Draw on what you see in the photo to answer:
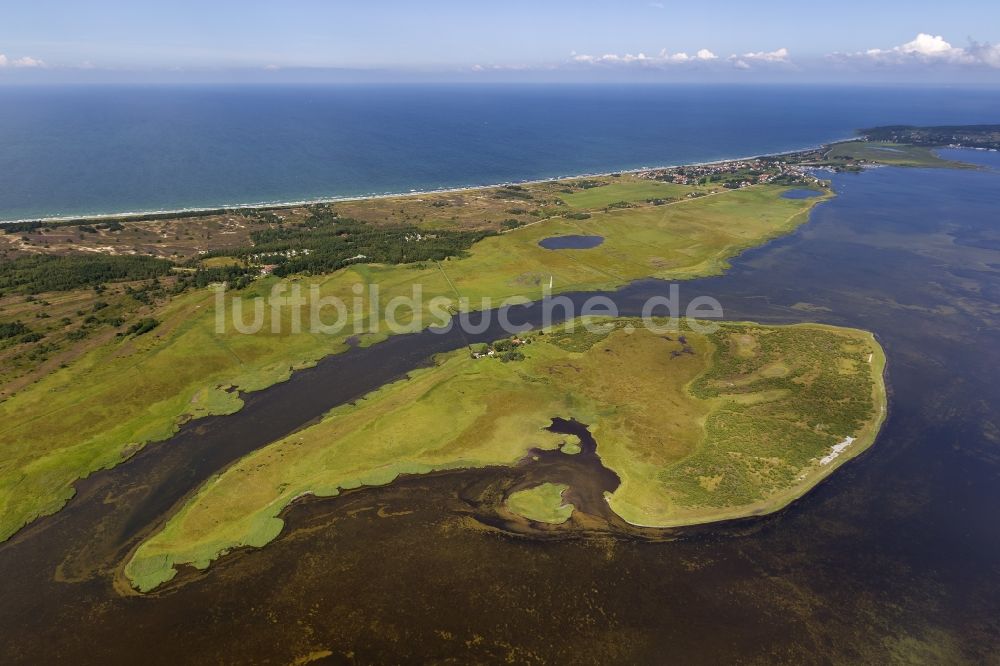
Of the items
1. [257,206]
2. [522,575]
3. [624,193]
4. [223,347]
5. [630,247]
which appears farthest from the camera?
[624,193]

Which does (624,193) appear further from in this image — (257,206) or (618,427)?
(618,427)

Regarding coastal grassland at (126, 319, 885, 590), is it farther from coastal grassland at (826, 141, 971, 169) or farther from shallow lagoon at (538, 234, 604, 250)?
coastal grassland at (826, 141, 971, 169)

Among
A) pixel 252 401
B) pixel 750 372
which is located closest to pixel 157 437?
pixel 252 401

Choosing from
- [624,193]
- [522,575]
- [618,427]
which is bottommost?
[522,575]

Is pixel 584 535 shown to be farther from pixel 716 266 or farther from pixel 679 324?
pixel 716 266

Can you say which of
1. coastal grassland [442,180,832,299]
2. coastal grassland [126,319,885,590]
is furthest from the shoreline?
coastal grassland [126,319,885,590]

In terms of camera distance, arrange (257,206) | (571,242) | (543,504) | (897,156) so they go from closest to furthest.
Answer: (543,504) < (571,242) < (257,206) < (897,156)

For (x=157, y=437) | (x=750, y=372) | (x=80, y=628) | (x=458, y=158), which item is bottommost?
(x=80, y=628)

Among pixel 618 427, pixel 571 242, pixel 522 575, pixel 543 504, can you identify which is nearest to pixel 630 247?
pixel 571 242
